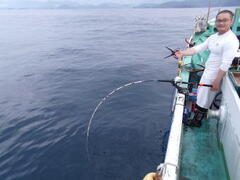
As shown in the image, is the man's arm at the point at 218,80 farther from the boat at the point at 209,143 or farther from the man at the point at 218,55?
the boat at the point at 209,143

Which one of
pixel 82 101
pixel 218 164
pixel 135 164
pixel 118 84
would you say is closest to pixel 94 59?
pixel 118 84

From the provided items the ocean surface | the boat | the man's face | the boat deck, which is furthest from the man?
the ocean surface

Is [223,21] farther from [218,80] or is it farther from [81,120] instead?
[81,120]

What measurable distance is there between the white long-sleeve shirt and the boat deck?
2070 mm

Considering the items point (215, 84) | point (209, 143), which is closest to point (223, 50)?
point (215, 84)

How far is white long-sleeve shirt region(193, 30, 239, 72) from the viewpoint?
4.33 m

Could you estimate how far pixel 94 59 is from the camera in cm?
2041

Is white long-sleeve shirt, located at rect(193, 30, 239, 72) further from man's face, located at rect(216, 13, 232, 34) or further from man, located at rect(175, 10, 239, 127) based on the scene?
man's face, located at rect(216, 13, 232, 34)

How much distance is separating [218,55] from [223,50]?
9.7 inches

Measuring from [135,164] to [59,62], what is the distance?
49.8 ft

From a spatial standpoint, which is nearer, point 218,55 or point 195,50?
point 218,55

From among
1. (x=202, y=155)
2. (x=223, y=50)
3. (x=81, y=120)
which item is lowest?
(x=81, y=120)

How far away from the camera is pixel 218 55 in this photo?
4.72 m

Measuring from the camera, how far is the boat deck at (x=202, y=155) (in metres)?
4.66
